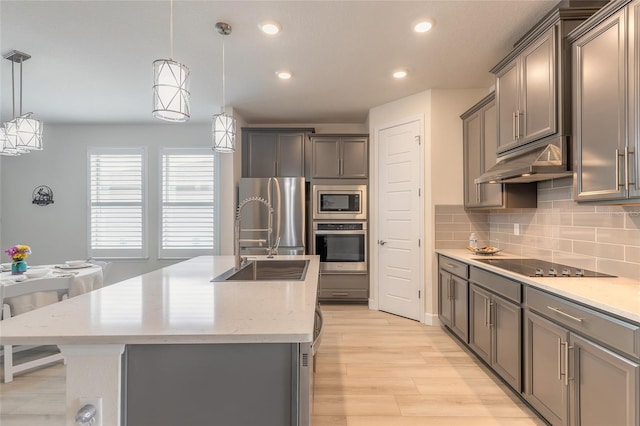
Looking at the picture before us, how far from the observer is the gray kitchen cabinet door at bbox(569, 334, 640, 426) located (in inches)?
48.7

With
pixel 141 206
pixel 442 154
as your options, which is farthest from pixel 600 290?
pixel 141 206

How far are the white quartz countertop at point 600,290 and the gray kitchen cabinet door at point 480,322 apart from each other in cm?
44

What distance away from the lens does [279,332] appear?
Result: 989mm

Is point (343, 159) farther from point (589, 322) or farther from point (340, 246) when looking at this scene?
point (589, 322)

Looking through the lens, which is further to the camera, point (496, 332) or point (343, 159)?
point (343, 159)

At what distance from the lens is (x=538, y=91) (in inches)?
85.0

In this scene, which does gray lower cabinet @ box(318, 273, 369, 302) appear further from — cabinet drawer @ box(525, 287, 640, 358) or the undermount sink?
cabinet drawer @ box(525, 287, 640, 358)

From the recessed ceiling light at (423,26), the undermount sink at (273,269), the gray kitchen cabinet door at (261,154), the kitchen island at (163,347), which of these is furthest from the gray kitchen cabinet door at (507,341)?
the gray kitchen cabinet door at (261,154)

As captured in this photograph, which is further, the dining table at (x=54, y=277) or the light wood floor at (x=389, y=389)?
the dining table at (x=54, y=277)

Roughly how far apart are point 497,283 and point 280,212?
2776 mm

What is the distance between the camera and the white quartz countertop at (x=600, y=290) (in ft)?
4.25

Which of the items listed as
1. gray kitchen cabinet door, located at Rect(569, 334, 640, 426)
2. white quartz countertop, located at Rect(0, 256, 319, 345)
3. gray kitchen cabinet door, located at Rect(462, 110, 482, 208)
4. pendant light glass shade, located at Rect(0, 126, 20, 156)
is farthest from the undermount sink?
pendant light glass shade, located at Rect(0, 126, 20, 156)

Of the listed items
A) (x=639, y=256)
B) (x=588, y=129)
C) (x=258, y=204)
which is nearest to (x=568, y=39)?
(x=588, y=129)

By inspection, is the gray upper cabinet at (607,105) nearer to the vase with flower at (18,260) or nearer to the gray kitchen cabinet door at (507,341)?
the gray kitchen cabinet door at (507,341)
